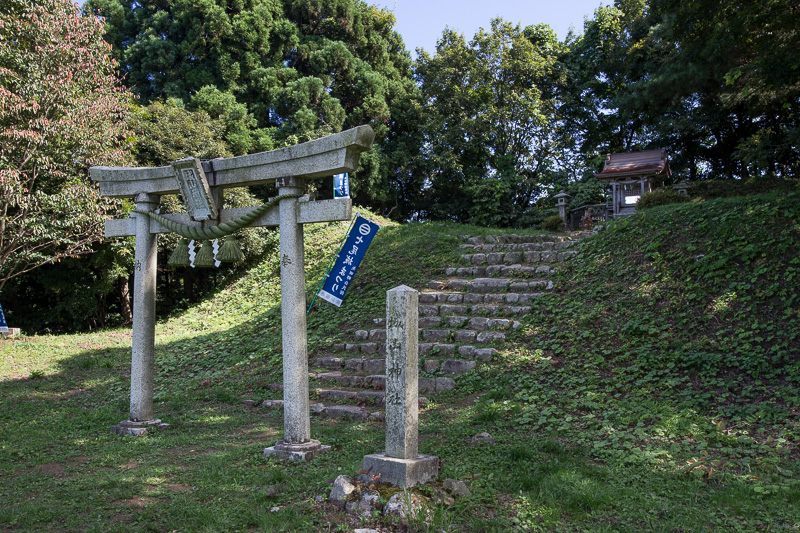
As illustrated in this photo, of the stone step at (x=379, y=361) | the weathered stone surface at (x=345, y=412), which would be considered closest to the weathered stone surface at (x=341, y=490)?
the weathered stone surface at (x=345, y=412)

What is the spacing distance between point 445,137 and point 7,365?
644 inches

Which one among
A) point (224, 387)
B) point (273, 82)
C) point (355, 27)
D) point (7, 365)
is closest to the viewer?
point (224, 387)

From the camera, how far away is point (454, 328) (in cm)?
937

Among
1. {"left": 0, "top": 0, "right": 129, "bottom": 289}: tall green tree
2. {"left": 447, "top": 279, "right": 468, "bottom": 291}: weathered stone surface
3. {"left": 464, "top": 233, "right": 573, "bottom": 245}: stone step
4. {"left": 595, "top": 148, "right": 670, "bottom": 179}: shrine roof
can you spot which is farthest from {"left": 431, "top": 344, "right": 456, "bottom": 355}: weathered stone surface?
{"left": 595, "top": 148, "right": 670, "bottom": 179}: shrine roof

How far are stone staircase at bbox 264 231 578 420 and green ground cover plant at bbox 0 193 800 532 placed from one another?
338mm

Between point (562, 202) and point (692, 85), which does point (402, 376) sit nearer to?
point (692, 85)

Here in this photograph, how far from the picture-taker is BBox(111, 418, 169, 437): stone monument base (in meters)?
6.66

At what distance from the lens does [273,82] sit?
2075cm

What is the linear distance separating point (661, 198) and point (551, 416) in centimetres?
1032

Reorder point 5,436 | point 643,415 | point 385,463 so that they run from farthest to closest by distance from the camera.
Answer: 1. point 5,436
2. point 643,415
3. point 385,463

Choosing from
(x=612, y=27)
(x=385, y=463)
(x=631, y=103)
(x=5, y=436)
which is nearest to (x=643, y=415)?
(x=385, y=463)

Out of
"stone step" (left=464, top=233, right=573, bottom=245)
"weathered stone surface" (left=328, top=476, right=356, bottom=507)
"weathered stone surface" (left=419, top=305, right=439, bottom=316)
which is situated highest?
"stone step" (left=464, top=233, right=573, bottom=245)

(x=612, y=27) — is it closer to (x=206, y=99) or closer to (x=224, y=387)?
(x=206, y=99)

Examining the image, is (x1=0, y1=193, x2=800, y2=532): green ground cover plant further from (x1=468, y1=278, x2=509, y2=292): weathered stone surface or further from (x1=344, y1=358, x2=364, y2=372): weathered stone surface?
(x1=344, y1=358, x2=364, y2=372): weathered stone surface
